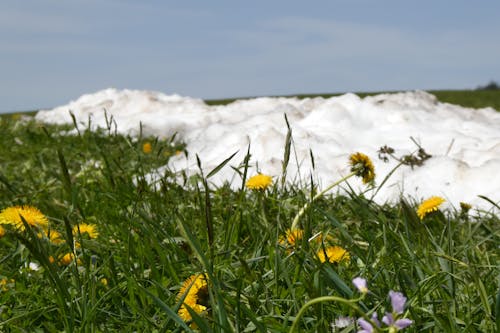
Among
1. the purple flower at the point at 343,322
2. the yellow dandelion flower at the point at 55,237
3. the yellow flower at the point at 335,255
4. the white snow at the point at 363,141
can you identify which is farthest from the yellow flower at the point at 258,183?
the purple flower at the point at 343,322

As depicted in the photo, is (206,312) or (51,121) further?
(51,121)

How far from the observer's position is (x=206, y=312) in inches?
48.4

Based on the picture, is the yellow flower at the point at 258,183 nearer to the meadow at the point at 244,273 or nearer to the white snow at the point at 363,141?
the meadow at the point at 244,273

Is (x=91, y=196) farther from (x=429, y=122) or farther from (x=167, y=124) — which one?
(x=167, y=124)

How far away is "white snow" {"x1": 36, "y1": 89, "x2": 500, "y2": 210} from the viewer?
9.48 feet

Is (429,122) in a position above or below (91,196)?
above

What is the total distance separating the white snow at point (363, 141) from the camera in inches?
114

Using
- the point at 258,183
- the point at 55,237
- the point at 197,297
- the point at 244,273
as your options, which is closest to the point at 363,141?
the point at 258,183

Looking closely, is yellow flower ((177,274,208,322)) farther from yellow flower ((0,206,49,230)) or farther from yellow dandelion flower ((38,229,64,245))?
yellow dandelion flower ((38,229,64,245))

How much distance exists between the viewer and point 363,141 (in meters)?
3.77

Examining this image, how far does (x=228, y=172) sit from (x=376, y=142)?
1055mm

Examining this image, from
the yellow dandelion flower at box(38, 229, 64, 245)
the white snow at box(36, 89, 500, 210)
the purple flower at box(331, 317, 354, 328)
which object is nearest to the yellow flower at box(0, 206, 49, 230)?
the yellow dandelion flower at box(38, 229, 64, 245)

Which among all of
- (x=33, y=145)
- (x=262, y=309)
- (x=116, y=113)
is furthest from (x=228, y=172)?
(x=116, y=113)

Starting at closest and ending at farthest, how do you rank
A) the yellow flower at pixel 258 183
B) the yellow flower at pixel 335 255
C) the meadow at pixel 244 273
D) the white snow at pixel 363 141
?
the meadow at pixel 244 273 < the yellow flower at pixel 335 255 < the yellow flower at pixel 258 183 < the white snow at pixel 363 141
